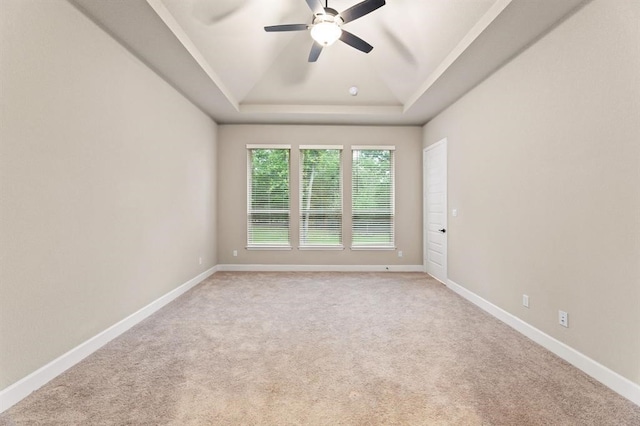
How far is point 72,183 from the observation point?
241 centimetres

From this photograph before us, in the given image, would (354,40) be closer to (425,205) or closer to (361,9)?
(361,9)

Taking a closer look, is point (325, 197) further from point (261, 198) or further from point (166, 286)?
point (166, 286)

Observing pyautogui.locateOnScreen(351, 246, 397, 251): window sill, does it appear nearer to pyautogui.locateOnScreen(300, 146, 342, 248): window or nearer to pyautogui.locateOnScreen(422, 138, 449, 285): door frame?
pyautogui.locateOnScreen(300, 146, 342, 248): window

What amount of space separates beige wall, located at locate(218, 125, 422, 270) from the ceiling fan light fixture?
2966 mm

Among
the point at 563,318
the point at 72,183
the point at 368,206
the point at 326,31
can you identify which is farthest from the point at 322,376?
the point at 368,206

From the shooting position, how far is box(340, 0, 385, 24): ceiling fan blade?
101 inches

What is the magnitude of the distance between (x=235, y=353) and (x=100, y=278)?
137cm

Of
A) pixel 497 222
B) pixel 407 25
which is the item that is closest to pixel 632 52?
pixel 497 222

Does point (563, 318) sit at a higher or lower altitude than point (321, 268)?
higher

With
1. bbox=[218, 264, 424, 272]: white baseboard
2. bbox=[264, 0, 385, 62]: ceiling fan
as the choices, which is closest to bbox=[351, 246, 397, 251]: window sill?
bbox=[218, 264, 424, 272]: white baseboard

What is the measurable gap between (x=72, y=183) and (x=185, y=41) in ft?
5.89

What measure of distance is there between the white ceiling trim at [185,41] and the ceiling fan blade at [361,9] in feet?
5.16

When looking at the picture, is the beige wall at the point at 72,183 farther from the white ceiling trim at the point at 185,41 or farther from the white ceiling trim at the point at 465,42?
the white ceiling trim at the point at 465,42

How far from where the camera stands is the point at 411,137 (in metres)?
6.00
